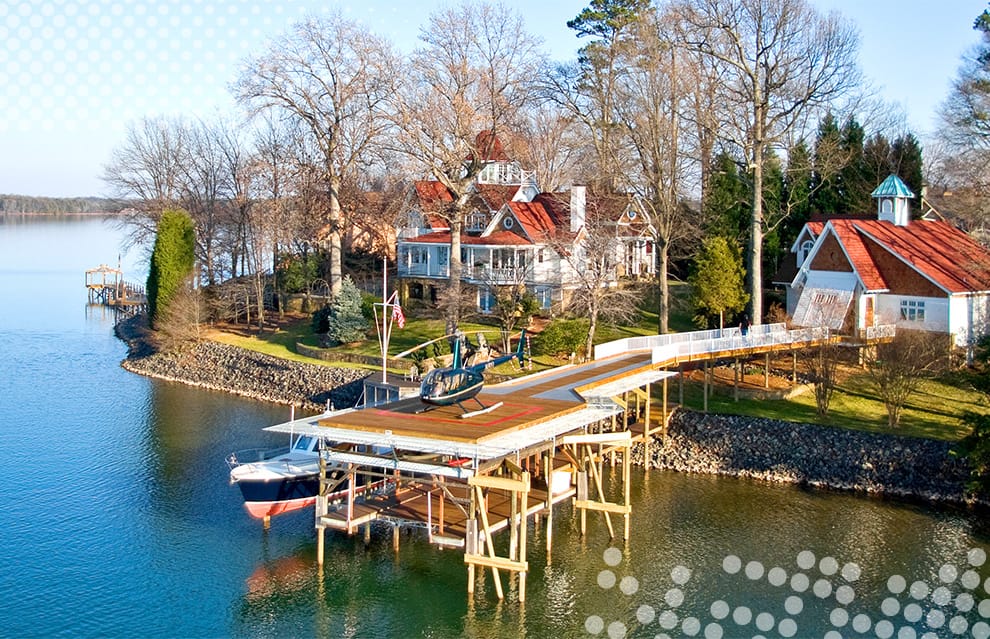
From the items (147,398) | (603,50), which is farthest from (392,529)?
(603,50)

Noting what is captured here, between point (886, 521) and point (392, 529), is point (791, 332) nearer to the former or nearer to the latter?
point (886, 521)

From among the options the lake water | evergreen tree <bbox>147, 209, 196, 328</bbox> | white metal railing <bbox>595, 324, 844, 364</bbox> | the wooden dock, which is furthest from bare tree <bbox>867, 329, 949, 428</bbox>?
evergreen tree <bbox>147, 209, 196, 328</bbox>

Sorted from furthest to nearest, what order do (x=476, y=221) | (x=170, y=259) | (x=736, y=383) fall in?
(x=476, y=221), (x=170, y=259), (x=736, y=383)

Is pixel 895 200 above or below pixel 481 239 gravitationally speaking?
above

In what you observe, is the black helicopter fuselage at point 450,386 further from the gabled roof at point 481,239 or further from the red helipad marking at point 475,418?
the gabled roof at point 481,239

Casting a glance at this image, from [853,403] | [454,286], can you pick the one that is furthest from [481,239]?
[853,403]

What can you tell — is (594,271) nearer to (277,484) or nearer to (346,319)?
(346,319)
